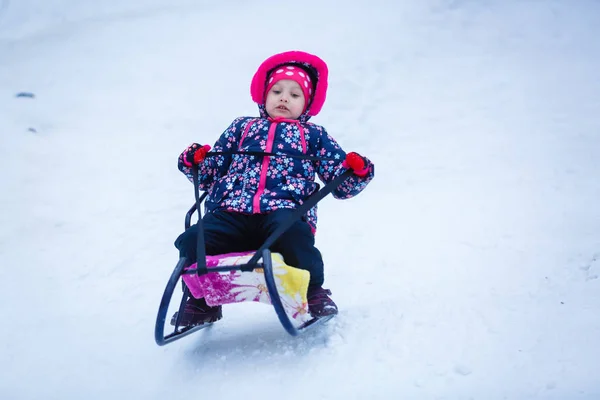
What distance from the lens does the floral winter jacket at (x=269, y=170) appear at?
6.38 feet

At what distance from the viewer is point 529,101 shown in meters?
4.32

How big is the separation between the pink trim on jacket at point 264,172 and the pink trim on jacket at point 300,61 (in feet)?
1.23

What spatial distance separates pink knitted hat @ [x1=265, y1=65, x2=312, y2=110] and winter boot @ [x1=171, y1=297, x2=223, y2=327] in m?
1.15

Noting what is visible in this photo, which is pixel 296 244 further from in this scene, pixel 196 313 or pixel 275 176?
pixel 196 313

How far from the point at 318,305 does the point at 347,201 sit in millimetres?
1761

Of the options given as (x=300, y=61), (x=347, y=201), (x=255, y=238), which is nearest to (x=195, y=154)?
(x=255, y=238)

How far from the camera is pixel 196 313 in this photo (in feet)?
6.22

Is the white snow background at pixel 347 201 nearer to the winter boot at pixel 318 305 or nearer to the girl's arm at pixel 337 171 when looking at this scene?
the winter boot at pixel 318 305

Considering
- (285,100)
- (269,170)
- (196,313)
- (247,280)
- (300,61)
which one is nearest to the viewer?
(247,280)

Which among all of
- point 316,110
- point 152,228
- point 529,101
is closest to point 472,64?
point 529,101

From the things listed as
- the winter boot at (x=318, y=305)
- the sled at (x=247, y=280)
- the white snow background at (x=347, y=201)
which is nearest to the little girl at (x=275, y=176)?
the winter boot at (x=318, y=305)

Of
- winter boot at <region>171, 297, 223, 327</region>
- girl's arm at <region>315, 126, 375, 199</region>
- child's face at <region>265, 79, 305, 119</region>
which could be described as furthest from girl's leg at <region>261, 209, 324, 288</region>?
child's face at <region>265, 79, 305, 119</region>

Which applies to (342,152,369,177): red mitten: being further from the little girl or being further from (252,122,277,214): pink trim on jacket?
(252,122,277,214): pink trim on jacket

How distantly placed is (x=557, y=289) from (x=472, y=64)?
373cm
